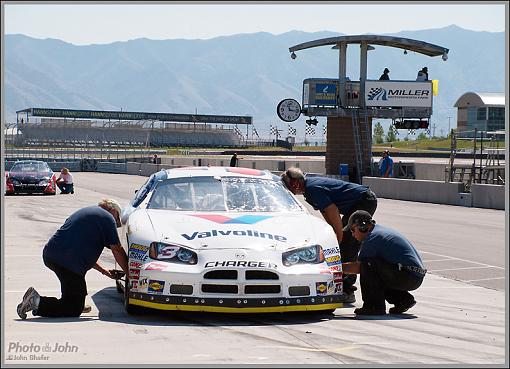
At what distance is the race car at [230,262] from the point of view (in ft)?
26.9

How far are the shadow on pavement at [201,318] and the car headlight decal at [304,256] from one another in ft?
1.81

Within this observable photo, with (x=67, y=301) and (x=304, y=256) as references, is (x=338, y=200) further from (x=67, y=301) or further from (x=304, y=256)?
(x=67, y=301)

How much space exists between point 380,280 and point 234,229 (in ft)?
5.16

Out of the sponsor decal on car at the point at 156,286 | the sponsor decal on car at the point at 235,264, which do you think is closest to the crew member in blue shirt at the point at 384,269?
the sponsor decal on car at the point at 235,264

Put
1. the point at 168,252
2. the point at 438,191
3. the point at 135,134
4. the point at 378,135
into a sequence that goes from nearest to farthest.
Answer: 1. the point at 168,252
2. the point at 438,191
3. the point at 135,134
4. the point at 378,135

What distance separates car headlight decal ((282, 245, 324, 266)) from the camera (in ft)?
27.8

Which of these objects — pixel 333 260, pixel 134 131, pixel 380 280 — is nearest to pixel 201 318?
pixel 333 260

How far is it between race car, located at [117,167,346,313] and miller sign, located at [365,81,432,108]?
1510 inches

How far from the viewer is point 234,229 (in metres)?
8.83

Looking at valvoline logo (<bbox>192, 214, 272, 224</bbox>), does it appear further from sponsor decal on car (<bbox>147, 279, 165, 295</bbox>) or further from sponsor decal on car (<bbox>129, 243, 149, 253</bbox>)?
sponsor decal on car (<bbox>147, 279, 165, 295</bbox>)

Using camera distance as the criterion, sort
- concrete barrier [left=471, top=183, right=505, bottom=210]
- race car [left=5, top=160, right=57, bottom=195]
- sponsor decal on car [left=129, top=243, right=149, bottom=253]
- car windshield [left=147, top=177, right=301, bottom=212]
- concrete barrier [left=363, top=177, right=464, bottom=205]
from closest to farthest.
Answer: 1. sponsor decal on car [left=129, top=243, right=149, bottom=253]
2. car windshield [left=147, top=177, right=301, bottom=212]
3. concrete barrier [left=471, top=183, right=505, bottom=210]
4. concrete barrier [left=363, top=177, right=464, bottom=205]
5. race car [left=5, top=160, right=57, bottom=195]

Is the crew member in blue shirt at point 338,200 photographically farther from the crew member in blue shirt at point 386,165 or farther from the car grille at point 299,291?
the crew member in blue shirt at point 386,165

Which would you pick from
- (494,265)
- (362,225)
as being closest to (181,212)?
(362,225)

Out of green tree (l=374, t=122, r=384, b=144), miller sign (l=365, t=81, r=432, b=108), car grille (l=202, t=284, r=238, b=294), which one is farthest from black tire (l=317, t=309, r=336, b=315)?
green tree (l=374, t=122, r=384, b=144)
